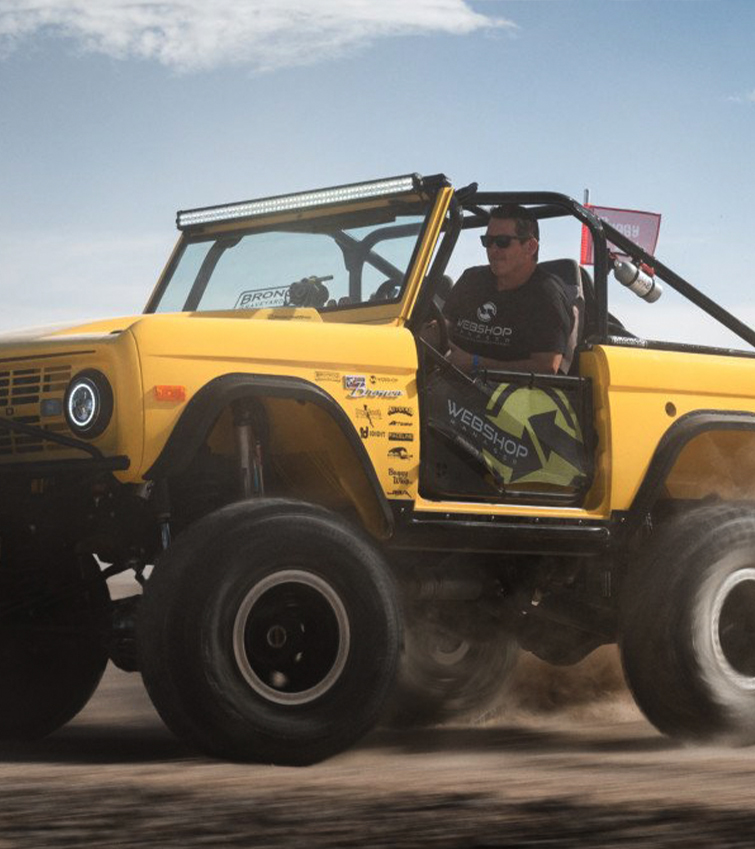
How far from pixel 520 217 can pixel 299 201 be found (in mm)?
984

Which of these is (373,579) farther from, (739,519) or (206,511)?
(739,519)

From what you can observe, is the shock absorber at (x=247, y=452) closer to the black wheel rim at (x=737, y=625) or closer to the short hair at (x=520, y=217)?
the short hair at (x=520, y=217)

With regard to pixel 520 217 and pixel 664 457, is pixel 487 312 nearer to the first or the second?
pixel 520 217

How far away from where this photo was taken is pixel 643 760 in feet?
20.5

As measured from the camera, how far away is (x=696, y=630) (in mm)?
6898

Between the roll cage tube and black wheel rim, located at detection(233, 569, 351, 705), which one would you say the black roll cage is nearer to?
the roll cage tube

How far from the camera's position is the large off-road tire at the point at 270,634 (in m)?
5.56

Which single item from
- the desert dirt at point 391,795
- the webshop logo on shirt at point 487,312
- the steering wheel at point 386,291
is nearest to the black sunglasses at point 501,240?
the webshop logo on shirt at point 487,312

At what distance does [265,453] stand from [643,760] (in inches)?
70.8

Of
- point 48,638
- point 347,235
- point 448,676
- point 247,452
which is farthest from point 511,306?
point 48,638

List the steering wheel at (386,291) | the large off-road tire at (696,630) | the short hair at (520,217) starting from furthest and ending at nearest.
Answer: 1. the short hair at (520,217)
2. the steering wheel at (386,291)
3. the large off-road tire at (696,630)

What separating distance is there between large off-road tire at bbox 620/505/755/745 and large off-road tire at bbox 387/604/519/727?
110 cm

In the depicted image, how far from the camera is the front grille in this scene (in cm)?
611

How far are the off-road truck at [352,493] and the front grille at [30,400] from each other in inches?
0.5
